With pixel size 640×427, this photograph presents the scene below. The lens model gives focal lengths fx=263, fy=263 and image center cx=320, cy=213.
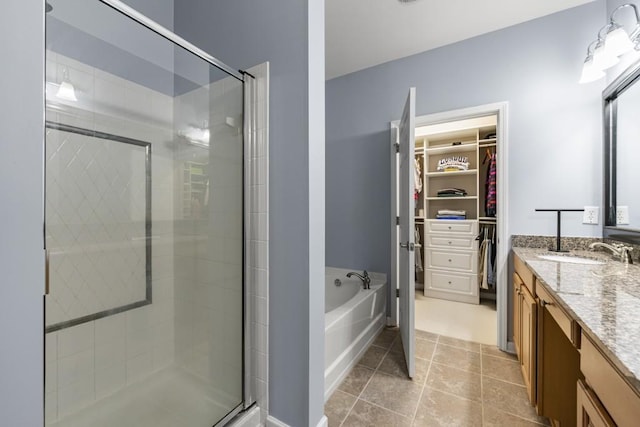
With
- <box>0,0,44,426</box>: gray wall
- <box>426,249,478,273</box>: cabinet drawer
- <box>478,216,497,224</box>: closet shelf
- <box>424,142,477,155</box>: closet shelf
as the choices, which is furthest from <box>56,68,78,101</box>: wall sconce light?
<box>478,216,497,224</box>: closet shelf

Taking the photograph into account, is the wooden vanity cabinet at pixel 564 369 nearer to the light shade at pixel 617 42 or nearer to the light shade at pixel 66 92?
the light shade at pixel 617 42

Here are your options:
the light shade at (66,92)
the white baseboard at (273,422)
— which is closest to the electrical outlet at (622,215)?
the white baseboard at (273,422)

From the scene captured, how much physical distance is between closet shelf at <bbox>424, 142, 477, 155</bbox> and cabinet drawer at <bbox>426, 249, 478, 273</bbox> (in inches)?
55.4

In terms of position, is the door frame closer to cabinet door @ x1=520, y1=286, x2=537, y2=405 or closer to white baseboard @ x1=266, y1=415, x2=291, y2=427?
cabinet door @ x1=520, y1=286, x2=537, y2=405

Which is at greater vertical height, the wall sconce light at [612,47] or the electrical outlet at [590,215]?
the wall sconce light at [612,47]

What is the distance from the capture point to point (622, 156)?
175 centimetres

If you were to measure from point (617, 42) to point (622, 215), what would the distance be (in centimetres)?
107

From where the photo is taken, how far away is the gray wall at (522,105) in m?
2.00

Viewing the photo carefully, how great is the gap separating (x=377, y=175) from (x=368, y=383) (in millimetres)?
1885

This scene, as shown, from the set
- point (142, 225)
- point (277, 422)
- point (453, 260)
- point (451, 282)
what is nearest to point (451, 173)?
point (453, 260)

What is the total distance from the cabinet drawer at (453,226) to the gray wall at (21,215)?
12.3 feet

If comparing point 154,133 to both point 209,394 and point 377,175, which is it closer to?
point 209,394

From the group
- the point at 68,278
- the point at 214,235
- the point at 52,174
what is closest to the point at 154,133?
the point at 52,174

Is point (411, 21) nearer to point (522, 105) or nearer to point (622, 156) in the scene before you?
point (522, 105)
